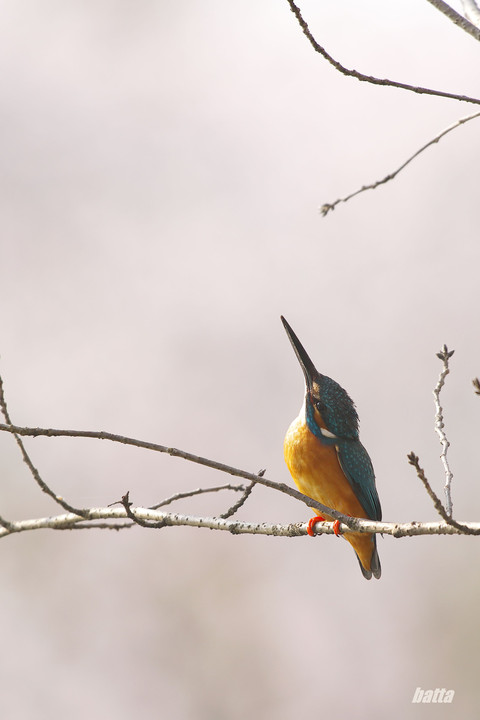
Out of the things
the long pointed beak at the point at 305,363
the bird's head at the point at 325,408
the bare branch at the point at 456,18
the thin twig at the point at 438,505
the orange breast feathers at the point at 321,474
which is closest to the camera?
the thin twig at the point at 438,505

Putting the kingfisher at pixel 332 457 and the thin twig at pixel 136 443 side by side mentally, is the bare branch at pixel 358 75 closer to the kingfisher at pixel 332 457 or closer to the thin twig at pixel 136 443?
the thin twig at pixel 136 443

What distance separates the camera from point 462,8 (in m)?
3.22

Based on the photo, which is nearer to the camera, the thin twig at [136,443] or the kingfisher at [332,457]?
the thin twig at [136,443]

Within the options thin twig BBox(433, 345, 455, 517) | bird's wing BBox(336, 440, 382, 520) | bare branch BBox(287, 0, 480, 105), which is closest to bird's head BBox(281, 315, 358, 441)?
bird's wing BBox(336, 440, 382, 520)

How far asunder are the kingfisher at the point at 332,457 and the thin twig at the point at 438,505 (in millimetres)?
2638

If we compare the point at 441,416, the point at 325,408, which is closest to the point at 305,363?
the point at 325,408

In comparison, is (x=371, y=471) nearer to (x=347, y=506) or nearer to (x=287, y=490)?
(x=347, y=506)

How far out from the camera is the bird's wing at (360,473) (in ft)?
17.7

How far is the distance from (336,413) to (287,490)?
9.15ft

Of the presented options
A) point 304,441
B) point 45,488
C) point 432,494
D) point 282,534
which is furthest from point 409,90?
point 304,441

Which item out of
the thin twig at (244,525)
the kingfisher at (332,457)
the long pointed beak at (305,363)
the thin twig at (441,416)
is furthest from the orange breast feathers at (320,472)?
the thin twig at (441,416)

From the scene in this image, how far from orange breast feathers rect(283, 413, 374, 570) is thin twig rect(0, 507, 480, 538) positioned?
1.06m

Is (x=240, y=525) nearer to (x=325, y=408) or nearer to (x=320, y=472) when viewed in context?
(x=320, y=472)

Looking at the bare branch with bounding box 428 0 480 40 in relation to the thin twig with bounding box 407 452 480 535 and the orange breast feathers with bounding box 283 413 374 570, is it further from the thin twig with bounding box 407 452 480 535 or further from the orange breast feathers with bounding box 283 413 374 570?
the orange breast feathers with bounding box 283 413 374 570
